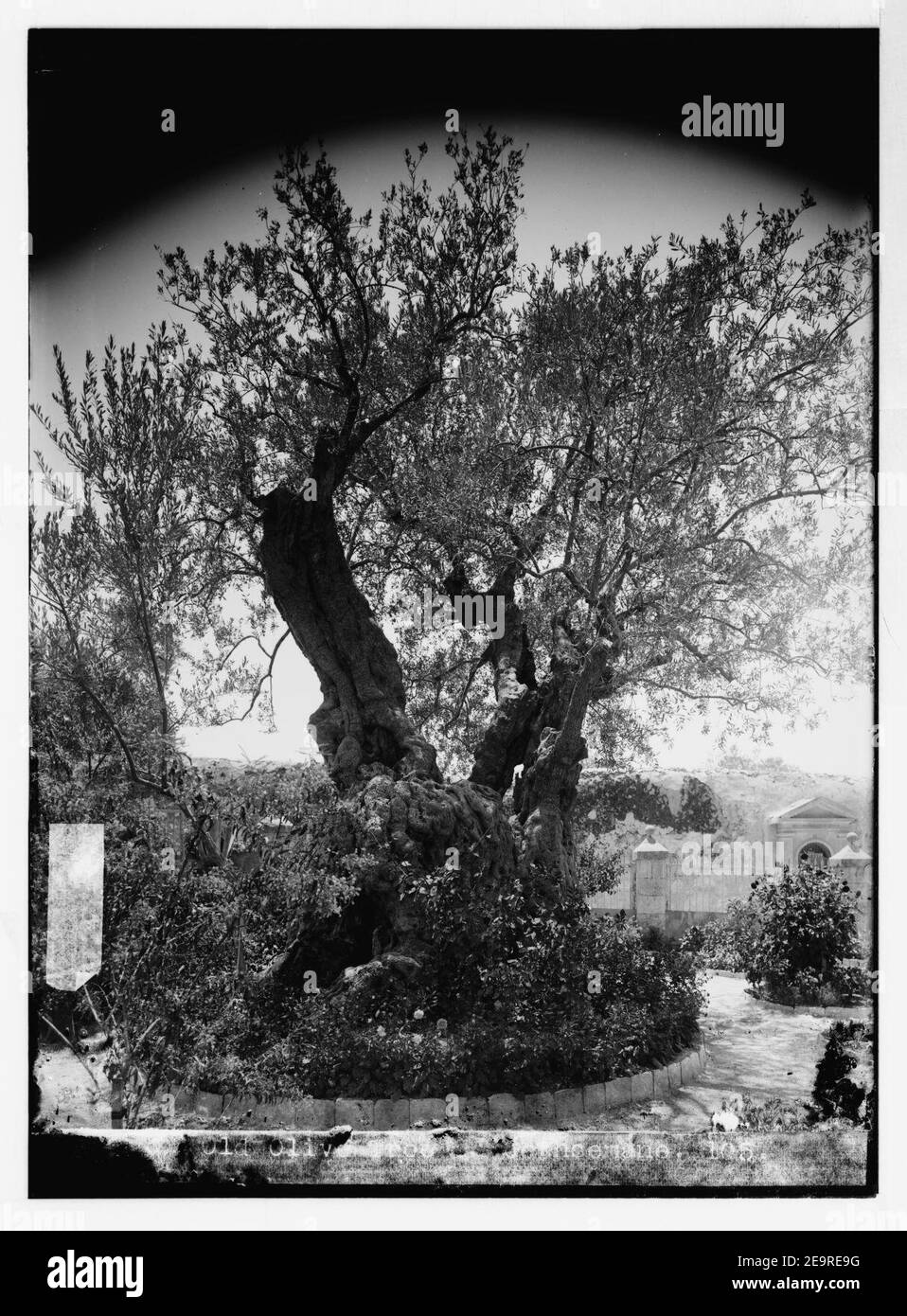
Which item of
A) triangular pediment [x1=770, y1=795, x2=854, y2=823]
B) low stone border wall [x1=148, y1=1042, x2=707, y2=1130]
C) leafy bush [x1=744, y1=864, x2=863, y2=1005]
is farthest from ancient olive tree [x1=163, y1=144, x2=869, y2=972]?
leafy bush [x1=744, y1=864, x2=863, y2=1005]

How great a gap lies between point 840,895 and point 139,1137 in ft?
15.1

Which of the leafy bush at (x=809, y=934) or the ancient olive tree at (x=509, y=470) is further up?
the ancient olive tree at (x=509, y=470)

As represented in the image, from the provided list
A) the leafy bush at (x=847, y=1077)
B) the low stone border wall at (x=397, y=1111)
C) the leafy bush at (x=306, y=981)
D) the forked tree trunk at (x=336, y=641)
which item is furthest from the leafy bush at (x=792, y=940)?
the forked tree trunk at (x=336, y=641)

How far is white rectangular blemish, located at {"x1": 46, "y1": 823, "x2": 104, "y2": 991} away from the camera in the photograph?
18.8 feet

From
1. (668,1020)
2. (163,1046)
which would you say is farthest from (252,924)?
(668,1020)

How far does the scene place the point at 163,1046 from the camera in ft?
18.4

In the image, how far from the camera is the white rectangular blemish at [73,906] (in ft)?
18.8

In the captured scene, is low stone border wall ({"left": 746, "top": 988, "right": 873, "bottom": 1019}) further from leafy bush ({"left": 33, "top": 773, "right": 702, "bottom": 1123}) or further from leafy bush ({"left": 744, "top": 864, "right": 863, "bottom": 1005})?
leafy bush ({"left": 33, "top": 773, "right": 702, "bottom": 1123})

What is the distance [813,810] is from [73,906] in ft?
15.4

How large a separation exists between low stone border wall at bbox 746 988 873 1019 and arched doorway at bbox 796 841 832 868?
2.90 ft

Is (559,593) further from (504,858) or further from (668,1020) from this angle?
(668,1020)

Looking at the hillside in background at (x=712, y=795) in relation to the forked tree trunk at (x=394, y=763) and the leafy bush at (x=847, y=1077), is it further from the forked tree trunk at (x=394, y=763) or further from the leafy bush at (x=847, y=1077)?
the leafy bush at (x=847, y=1077)

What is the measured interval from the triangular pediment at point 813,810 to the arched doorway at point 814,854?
18 cm
